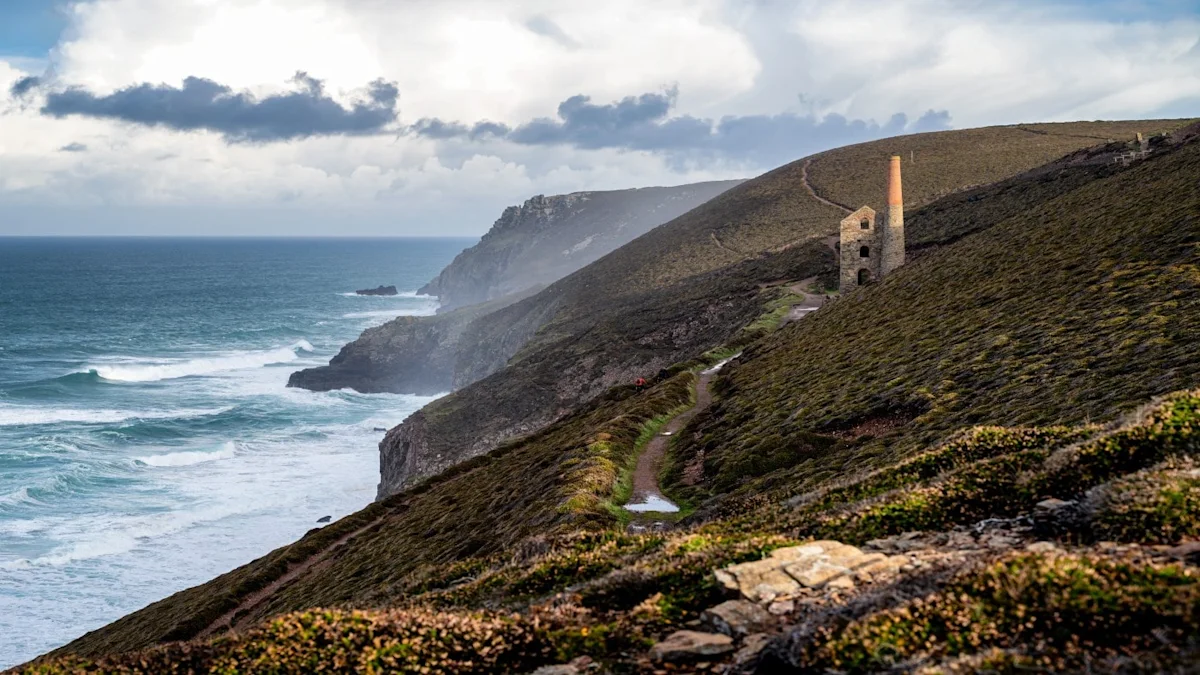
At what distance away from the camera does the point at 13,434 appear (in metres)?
67.8

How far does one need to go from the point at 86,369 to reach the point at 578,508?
95379 mm

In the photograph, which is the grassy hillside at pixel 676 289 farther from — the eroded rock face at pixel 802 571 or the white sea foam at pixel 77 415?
the eroded rock face at pixel 802 571

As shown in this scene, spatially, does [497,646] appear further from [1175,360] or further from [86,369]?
[86,369]

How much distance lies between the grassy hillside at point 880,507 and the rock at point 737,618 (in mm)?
135

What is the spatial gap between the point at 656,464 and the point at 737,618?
20.9 meters

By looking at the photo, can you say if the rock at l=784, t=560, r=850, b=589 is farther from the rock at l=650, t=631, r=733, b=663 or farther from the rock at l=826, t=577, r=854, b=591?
the rock at l=650, t=631, r=733, b=663

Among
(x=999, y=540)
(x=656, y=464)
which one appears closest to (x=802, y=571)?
(x=999, y=540)

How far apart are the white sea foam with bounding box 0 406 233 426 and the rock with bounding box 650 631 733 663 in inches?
2969

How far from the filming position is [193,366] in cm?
10344

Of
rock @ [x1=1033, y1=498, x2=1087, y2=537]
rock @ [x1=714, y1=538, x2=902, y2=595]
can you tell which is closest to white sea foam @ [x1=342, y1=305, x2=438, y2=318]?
rock @ [x1=714, y1=538, x2=902, y2=595]

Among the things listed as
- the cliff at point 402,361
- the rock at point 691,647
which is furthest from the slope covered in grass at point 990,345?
the cliff at point 402,361

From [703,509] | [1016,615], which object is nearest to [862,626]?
[1016,615]

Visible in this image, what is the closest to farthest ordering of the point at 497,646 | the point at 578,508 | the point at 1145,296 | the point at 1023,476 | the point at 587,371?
the point at 497,646 → the point at 1023,476 → the point at 578,508 → the point at 1145,296 → the point at 587,371

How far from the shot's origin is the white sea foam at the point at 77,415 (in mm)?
72688
